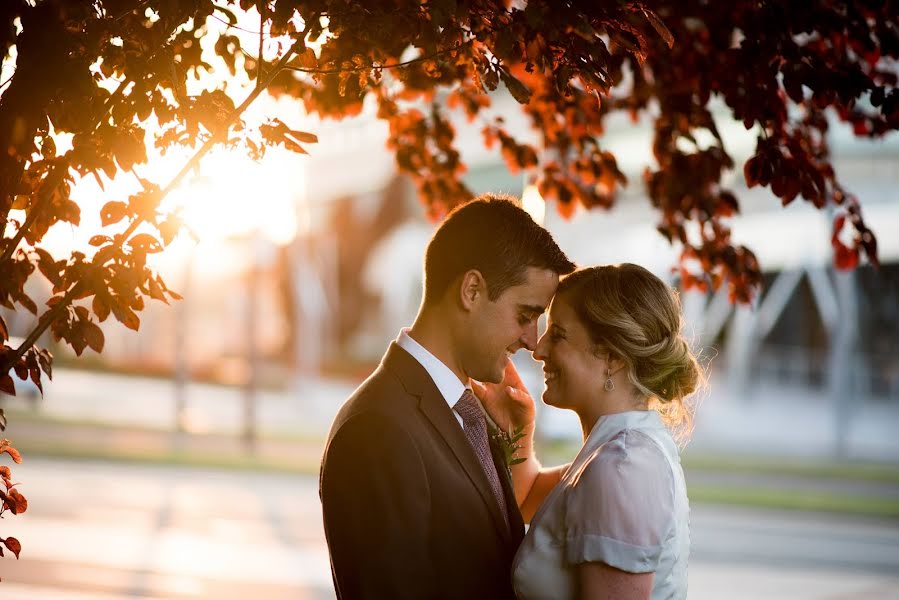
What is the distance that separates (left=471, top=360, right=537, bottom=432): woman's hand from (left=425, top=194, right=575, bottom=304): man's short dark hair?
2.58 feet

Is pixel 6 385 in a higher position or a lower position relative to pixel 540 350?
lower

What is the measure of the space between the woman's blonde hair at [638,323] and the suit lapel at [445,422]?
0.49m

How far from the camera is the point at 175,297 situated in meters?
2.79

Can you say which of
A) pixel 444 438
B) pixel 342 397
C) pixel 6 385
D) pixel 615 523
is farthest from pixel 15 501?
pixel 342 397

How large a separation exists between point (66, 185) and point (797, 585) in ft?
31.1

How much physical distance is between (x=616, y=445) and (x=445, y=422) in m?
0.46

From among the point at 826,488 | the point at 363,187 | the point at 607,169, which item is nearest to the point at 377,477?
the point at 607,169

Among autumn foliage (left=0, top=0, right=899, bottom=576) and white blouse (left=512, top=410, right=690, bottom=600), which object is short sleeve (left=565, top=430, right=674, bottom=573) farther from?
autumn foliage (left=0, top=0, right=899, bottom=576)

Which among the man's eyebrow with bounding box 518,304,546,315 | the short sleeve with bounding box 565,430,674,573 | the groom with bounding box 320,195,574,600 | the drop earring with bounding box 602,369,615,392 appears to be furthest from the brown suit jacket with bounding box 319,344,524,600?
the drop earring with bounding box 602,369,615,392

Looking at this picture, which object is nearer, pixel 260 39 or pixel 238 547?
pixel 260 39

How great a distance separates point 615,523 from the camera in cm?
278

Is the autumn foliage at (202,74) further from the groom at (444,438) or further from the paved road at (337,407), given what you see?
the paved road at (337,407)

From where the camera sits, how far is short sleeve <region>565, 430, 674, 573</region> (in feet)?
9.07

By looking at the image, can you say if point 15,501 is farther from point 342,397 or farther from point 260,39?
point 342,397
